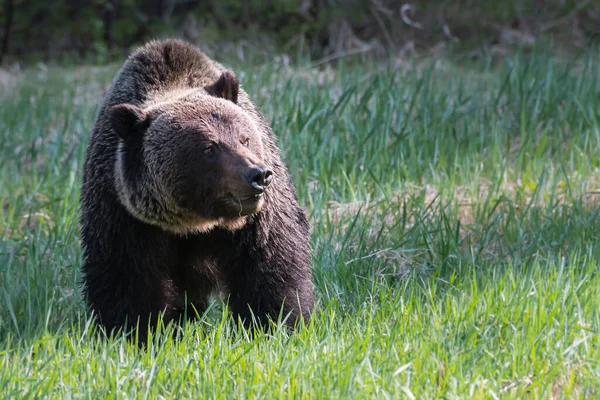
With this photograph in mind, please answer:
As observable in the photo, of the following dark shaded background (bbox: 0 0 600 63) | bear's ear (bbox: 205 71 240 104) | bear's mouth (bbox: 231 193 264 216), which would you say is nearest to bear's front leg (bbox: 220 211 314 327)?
bear's mouth (bbox: 231 193 264 216)

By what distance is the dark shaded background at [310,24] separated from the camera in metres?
11.1

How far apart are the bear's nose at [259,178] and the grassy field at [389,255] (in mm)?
658

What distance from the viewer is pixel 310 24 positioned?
39.0 feet

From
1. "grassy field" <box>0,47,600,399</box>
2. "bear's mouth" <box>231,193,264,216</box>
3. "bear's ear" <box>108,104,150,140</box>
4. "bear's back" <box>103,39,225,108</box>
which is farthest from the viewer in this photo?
"bear's back" <box>103,39,225,108</box>

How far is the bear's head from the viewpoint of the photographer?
381 centimetres

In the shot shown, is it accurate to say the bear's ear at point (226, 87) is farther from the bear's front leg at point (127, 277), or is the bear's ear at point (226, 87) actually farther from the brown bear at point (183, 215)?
the bear's front leg at point (127, 277)

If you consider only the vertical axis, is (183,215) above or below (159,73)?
below

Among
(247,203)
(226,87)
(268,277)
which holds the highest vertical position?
(226,87)

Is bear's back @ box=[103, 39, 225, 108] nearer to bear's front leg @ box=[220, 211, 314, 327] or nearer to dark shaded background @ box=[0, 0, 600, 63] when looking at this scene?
bear's front leg @ box=[220, 211, 314, 327]

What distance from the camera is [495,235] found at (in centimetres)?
534

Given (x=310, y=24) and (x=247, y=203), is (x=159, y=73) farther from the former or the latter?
(x=310, y=24)

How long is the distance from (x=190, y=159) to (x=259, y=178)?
43 centimetres

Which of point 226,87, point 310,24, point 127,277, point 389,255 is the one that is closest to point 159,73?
point 226,87

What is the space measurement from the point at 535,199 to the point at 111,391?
3.30m
